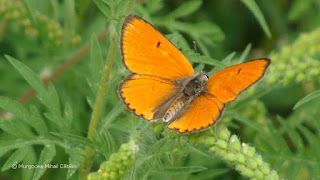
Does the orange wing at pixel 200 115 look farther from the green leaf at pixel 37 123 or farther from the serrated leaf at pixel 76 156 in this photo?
the green leaf at pixel 37 123

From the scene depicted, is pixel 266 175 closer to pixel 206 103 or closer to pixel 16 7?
pixel 206 103

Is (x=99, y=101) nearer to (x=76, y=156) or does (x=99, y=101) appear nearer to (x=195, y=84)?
(x=76, y=156)

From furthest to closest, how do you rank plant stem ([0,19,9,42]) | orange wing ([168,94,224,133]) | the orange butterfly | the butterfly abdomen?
plant stem ([0,19,9,42])
the butterfly abdomen
the orange butterfly
orange wing ([168,94,224,133])

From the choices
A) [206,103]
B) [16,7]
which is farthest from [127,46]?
[16,7]

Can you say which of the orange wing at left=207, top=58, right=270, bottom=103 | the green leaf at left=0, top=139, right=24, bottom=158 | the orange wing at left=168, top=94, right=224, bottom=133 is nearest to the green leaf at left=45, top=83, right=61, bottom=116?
the green leaf at left=0, top=139, right=24, bottom=158

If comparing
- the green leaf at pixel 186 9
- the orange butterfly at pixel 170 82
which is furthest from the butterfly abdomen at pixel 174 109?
the green leaf at pixel 186 9

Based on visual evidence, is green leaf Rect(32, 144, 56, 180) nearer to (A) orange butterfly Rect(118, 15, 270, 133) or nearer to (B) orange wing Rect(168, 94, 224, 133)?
(A) orange butterfly Rect(118, 15, 270, 133)
